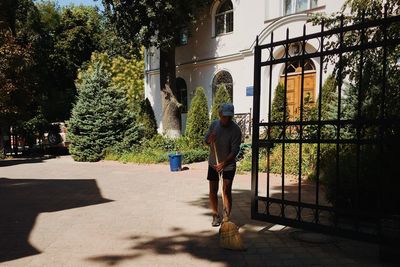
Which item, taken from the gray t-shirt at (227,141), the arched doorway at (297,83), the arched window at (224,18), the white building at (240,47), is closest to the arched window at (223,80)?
the white building at (240,47)

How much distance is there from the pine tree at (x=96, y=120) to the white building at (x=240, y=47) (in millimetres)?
5023

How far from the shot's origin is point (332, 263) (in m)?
4.45

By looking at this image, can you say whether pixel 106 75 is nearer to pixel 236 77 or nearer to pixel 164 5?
pixel 164 5

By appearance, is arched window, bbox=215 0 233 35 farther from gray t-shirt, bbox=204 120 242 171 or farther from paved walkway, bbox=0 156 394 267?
gray t-shirt, bbox=204 120 242 171

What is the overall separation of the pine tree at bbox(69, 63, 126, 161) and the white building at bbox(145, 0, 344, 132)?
5.02 m

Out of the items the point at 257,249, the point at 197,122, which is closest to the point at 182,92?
the point at 197,122

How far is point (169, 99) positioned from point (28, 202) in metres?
11.7

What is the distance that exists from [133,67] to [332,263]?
28622 millimetres

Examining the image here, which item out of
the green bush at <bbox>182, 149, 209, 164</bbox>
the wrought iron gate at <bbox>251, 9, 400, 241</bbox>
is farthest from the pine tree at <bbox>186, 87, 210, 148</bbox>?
the wrought iron gate at <bbox>251, 9, 400, 241</bbox>

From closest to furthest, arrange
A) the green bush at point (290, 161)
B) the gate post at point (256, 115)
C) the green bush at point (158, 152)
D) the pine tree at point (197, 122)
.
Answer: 1. the gate post at point (256, 115)
2. the green bush at point (290, 161)
3. the green bush at point (158, 152)
4. the pine tree at point (197, 122)

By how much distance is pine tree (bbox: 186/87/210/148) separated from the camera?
16688 mm

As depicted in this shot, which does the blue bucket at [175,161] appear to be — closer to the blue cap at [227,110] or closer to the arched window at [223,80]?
the blue cap at [227,110]

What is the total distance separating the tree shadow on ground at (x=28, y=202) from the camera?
5.23 metres

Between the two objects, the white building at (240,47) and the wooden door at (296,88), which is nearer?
the white building at (240,47)
